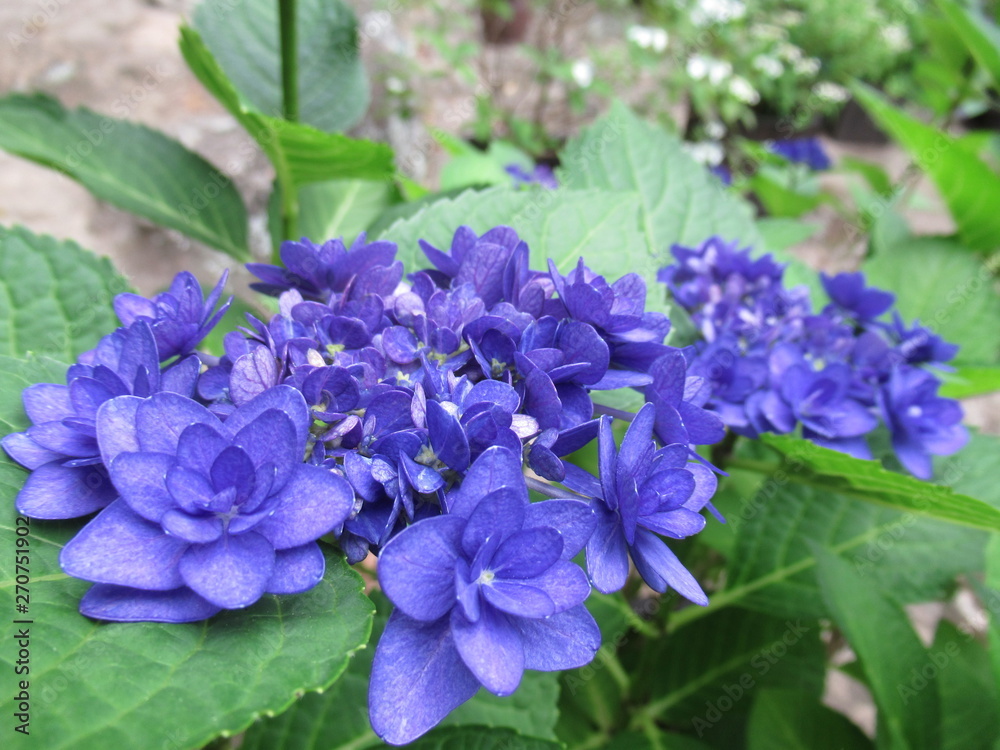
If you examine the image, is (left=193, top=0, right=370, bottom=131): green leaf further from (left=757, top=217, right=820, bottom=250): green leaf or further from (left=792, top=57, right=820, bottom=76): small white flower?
(left=792, top=57, right=820, bottom=76): small white flower

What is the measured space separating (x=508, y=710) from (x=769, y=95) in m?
4.36

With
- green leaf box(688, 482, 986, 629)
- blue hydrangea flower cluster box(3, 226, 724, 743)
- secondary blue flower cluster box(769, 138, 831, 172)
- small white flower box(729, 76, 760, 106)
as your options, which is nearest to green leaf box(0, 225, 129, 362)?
blue hydrangea flower cluster box(3, 226, 724, 743)

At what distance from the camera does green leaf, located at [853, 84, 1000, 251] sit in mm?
1410

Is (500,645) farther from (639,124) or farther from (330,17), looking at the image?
(330,17)

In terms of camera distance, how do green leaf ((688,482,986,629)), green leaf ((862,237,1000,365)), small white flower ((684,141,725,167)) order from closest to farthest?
green leaf ((688,482,986,629)) < green leaf ((862,237,1000,365)) < small white flower ((684,141,725,167))

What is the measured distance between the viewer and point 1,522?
0.46 meters

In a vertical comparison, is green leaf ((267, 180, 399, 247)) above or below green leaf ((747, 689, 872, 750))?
above

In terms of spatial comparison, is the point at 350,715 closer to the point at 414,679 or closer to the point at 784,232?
the point at 414,679

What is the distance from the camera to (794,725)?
1076 millimetres

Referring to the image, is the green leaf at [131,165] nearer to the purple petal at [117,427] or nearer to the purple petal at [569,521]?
the purple petal at [117,427]

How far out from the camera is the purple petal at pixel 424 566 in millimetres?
408

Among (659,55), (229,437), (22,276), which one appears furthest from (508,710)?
(659,55)

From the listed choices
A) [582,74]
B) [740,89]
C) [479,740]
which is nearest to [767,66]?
[740,89]

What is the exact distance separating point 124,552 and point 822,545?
0.99 m
